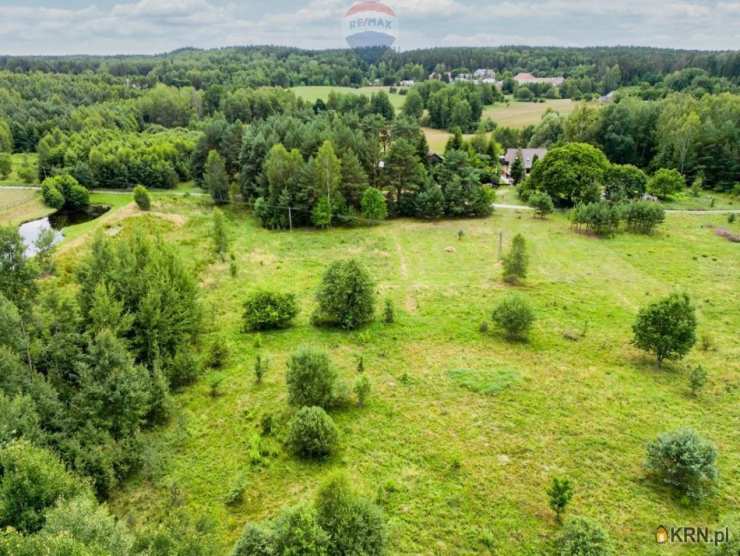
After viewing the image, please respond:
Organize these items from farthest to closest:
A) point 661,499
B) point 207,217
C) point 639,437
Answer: point 207,217
point 639,437
point 661,499

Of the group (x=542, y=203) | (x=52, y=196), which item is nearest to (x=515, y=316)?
(x=542, y=203)

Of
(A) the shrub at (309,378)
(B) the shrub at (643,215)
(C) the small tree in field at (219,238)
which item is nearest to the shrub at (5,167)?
(C) the small tree in field at (219,238)

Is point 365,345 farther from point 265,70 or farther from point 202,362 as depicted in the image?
point 265,70

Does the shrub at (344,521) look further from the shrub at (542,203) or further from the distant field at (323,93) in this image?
the distant field at (323,93)

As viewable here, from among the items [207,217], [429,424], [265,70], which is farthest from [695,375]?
[265,70]

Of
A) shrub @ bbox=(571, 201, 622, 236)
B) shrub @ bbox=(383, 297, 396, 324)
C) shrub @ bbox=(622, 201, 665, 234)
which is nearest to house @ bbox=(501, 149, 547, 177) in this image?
shrub @ bbox=(571, 201, 622, 236)

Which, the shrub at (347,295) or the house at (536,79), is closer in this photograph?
the shrub at (347,295)
